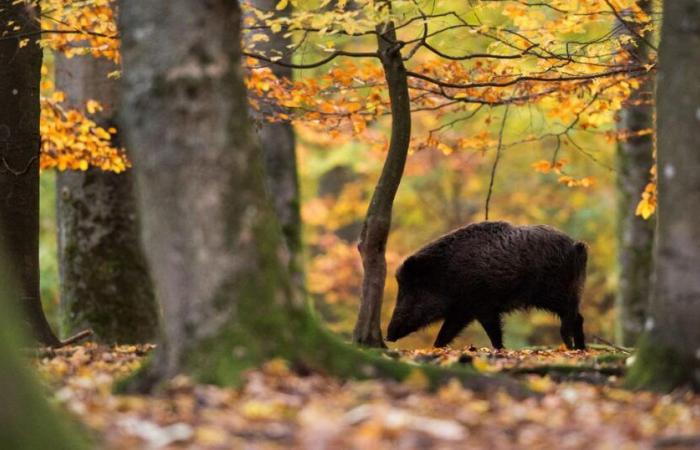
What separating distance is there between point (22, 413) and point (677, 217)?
3896 mm

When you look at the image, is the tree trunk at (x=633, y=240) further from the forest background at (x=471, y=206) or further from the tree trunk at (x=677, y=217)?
the tree trunk at (x=677, y=217)

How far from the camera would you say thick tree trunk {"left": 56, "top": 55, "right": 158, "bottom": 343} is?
44.3 feet

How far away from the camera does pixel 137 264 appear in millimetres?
13742

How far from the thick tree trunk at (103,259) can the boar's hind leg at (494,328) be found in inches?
171

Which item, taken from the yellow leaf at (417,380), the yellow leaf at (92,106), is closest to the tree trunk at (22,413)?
the yellow leaf at (417,380)

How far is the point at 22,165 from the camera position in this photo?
9242 millimetres

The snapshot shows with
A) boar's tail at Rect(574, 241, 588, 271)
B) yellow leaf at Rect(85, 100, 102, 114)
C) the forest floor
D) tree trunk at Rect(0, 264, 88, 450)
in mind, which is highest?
yellow leaf at Rect(85, 100, 102, 114)

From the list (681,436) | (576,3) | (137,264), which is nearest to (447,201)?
(137,264)

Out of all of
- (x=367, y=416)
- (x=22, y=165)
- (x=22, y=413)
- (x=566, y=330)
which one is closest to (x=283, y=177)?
(x=566, y=330)

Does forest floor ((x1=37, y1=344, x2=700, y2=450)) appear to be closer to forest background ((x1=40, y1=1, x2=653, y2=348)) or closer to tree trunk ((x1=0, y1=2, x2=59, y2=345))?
tree trunk ((x1=0, y1=2, x2=59, y2=345))

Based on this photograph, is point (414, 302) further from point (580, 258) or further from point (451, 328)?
point (580, 258)

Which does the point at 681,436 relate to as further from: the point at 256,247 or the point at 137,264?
the point at 137,264

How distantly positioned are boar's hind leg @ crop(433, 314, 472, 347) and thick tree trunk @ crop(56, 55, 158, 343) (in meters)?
3.77

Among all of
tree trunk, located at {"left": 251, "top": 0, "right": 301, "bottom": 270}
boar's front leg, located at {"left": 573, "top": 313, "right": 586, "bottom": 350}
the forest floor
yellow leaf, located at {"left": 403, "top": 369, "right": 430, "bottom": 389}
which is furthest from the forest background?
the forest floor
